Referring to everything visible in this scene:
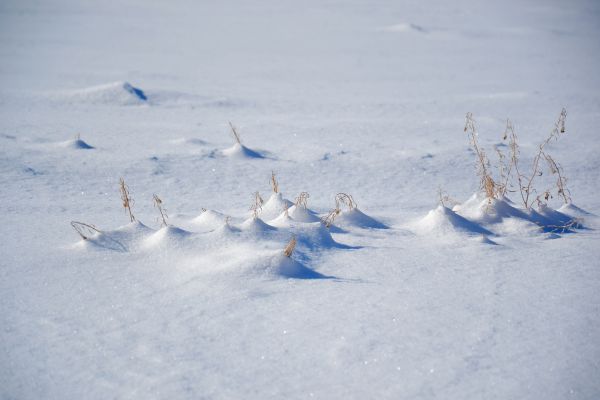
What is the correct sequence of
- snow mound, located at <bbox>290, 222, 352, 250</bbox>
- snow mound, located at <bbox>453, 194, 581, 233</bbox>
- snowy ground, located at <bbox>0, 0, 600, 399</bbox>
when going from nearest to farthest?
snowy ground, located at <bbox>0, 0, 600, 399</bbox>, snow mound, located at <bbox>290, 222, 352, 250</bbox>, snow mound, located at <bbox>453, 194, 581, 233</bbox>

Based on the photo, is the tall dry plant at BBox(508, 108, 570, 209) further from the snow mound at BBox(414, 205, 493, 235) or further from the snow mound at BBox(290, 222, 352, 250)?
the snow mound at BBox(290, 222, 352, 250)

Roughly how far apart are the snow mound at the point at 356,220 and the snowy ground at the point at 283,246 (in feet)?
0.33

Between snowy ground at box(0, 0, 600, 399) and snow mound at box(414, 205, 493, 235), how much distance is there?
0.05ft

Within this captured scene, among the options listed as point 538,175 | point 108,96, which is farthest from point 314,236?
point 108,96

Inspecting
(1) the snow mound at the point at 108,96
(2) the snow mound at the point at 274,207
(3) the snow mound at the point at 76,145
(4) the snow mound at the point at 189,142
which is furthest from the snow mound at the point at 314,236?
(1) the snow mound at the point at 108,96

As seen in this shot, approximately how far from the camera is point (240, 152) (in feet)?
14.7

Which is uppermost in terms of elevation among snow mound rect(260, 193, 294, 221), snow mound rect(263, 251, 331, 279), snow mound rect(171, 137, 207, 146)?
snow mound rect(263, 251, 331, 279)

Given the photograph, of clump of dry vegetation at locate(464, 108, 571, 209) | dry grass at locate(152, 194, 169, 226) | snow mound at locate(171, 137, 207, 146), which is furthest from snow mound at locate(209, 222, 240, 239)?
snow mound at locate(171, 137, 207, 146)

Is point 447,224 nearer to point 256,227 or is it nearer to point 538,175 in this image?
point 256,227

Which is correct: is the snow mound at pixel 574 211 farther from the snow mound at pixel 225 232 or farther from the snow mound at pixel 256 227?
the snow mound at pixel 225 232

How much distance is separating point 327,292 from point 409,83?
6074 mm

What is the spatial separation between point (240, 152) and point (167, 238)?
1980 millimetres

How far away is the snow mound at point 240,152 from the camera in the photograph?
446cm

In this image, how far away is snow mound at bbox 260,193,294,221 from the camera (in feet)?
10.4
